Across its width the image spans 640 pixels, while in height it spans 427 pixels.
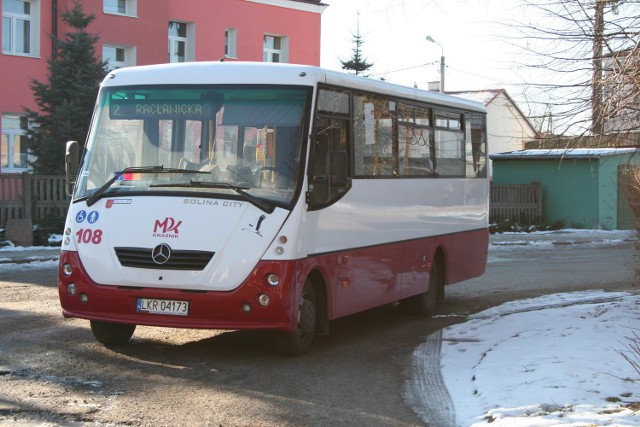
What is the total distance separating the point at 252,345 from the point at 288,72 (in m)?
2.95

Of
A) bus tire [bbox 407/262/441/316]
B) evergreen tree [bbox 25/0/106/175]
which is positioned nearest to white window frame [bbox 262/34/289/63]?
evergreen tree [bbox 25/0/106/175]

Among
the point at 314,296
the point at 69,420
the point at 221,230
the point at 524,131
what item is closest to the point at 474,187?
the point at 524,131

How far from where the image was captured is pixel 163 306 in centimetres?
922

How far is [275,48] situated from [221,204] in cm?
3261

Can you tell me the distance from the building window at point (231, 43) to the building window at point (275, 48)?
6.15 feet

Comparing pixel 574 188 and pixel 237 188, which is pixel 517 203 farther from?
pixel 237 188

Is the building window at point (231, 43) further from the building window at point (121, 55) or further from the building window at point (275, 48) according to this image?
the building window at point (121, 55)

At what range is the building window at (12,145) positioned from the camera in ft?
104

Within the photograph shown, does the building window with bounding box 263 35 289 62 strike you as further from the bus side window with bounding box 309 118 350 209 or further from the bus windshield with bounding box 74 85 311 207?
the bus windshield with bounding box 74 85 311 207

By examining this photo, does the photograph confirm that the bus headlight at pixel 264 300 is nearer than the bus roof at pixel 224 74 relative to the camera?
Yes

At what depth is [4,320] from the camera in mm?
11469

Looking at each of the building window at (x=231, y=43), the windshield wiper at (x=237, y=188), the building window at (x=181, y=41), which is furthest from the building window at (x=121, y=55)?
the windshield wiper at (x=237, y=188)

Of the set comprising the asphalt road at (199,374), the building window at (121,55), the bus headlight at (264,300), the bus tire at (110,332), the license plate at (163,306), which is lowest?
the asphalt road at (199,374)

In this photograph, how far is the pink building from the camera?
31.8m
